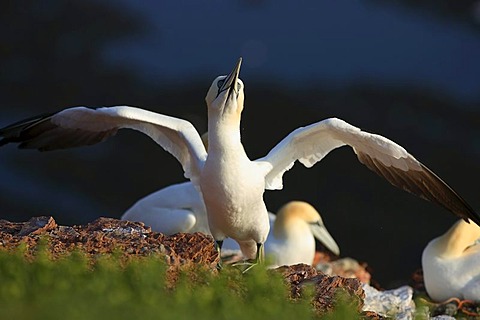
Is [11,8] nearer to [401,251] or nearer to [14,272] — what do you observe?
[401,251]

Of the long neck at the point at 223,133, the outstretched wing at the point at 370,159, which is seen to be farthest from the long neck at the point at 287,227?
the long neck at the point at 223,133

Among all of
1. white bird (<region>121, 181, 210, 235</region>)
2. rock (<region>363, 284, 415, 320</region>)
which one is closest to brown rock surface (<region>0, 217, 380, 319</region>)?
rock (<region>363, 284, 415, 320</region>)

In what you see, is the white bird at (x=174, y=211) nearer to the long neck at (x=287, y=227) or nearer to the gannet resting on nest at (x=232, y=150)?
the long neck at (x=287, y=227)

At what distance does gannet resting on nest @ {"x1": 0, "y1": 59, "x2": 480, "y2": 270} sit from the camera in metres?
6.48

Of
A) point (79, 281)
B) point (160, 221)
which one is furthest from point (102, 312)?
point (160, 221)

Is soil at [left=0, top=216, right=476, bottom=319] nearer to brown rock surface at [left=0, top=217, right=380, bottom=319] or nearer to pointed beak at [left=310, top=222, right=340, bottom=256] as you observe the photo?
brown rock surface at [left=0, top=217, right=380, bottom=319]

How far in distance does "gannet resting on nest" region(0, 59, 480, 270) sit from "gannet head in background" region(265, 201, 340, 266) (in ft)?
7.53

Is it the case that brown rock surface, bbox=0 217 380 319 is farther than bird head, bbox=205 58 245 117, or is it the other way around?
bird head, bbox=205 58 245 117

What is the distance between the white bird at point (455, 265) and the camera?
873 centimetres

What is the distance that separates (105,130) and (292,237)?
2505mm

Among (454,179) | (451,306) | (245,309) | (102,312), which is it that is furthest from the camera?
(454,179)

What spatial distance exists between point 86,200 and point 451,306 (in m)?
5.33

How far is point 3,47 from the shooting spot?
1430cm

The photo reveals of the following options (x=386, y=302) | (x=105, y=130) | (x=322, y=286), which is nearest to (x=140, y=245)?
(x=322, y=286)
